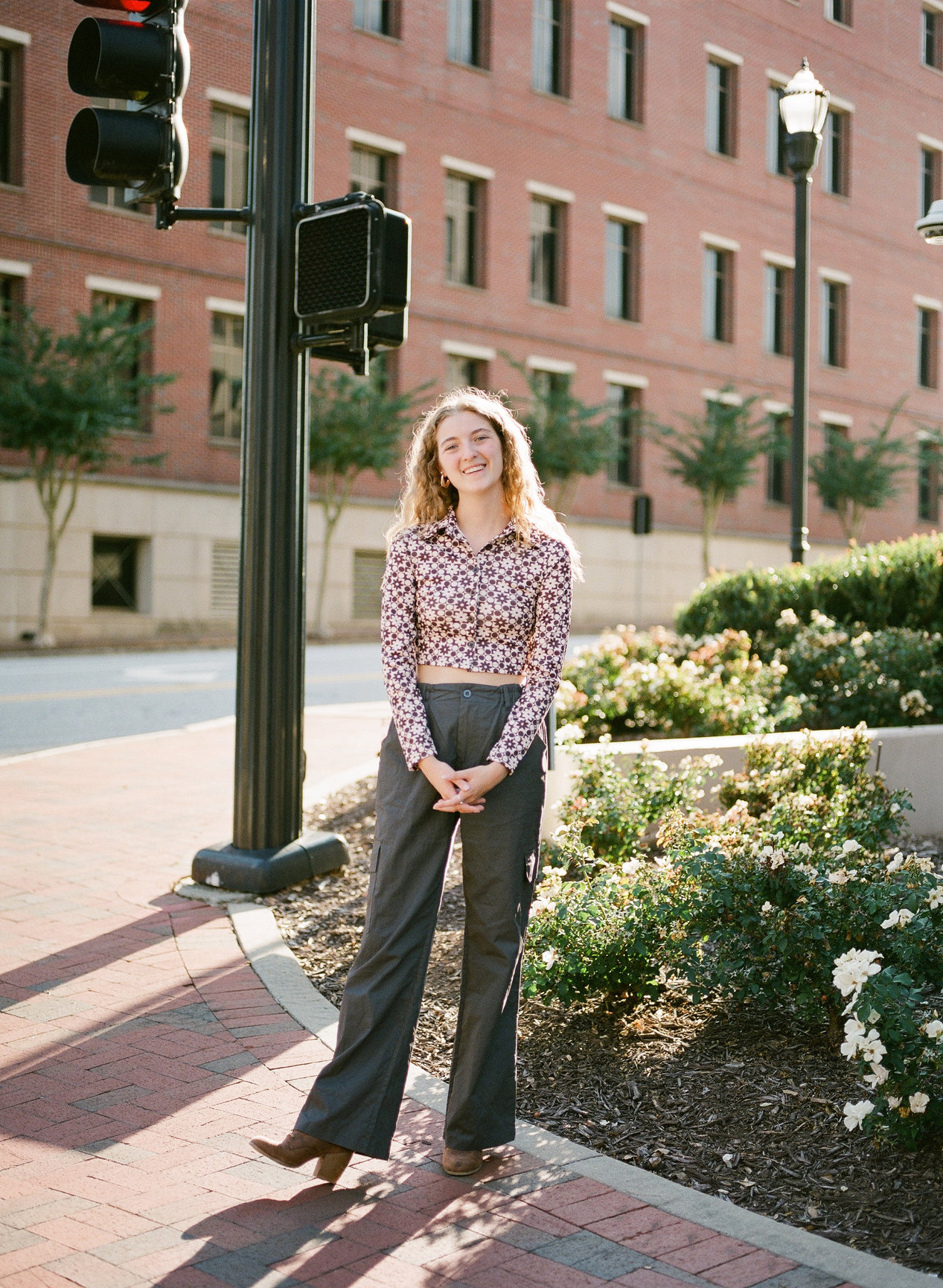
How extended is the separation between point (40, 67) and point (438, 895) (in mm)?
24526

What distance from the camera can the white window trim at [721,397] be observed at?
115 ft

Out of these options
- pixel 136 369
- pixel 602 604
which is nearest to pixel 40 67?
pixel 136 369

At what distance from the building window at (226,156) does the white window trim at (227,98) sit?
184mm

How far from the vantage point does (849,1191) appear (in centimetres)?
326

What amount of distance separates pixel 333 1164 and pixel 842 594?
24.3ft

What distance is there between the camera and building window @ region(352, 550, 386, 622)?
95.9 ft

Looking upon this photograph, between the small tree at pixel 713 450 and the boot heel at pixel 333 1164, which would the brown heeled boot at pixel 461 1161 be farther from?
the small tree at pixel 713 450

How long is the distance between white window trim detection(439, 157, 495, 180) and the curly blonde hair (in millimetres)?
27450

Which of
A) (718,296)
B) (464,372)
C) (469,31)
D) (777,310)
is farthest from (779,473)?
(469,31)

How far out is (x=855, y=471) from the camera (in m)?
38.2

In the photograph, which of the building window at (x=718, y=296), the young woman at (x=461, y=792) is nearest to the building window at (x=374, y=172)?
the building window at (x=718, y=296)

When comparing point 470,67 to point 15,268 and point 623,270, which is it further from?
point 15,268

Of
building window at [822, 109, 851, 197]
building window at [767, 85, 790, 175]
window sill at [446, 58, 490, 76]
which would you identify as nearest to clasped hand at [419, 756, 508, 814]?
window sill at [446, 58, 490, 76]

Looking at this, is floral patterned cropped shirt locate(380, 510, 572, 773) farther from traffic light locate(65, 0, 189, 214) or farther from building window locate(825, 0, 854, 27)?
building window locate(825, 0, 854, 27)
